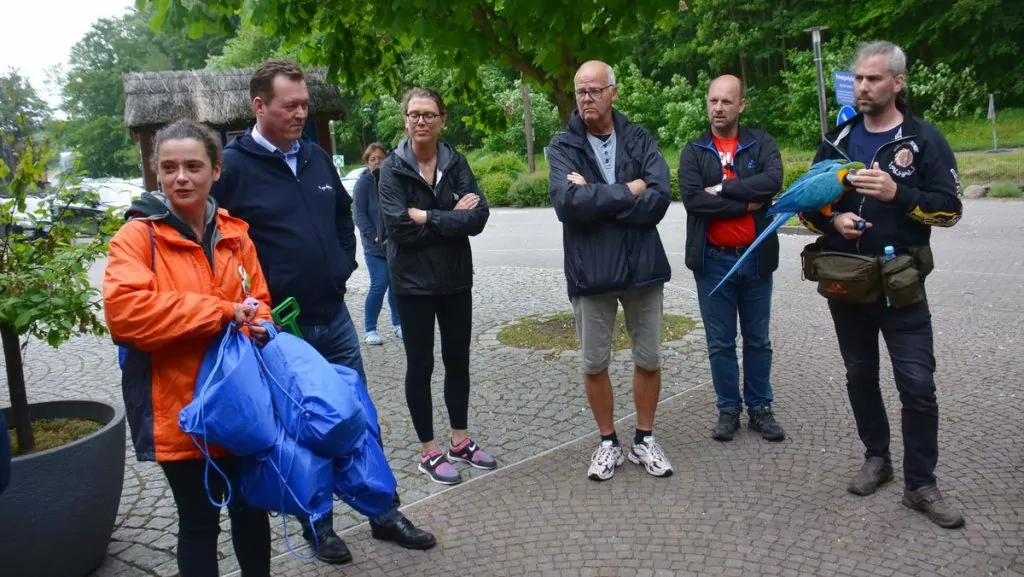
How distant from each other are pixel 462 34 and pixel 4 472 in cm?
554

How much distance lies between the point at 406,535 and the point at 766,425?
2.27 meters

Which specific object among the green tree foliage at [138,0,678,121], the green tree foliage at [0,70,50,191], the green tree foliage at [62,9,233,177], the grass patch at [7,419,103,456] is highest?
the green tree foliage at [62,9,233,177]

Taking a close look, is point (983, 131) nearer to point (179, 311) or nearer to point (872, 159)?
point (872, 159)

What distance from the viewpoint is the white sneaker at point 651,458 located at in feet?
14.5

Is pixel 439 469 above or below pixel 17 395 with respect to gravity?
below

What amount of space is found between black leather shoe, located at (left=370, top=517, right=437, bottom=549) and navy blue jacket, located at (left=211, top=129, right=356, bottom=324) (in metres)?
0.99

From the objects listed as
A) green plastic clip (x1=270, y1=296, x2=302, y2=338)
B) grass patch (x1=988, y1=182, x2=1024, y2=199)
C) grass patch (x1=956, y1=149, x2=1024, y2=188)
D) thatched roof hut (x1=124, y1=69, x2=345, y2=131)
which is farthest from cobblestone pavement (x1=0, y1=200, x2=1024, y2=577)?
grass patch (x1=956, y1=149, x2=1024, y2=188)

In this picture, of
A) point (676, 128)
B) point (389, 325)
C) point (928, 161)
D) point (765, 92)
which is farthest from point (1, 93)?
point (765, 92)

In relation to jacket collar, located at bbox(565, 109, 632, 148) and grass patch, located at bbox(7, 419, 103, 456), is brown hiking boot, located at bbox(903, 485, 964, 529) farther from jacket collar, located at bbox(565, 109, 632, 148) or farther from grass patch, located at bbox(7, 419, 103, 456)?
grass patch, located at bbox(7, 419, 103, 456)

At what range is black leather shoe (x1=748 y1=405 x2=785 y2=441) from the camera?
4.82m

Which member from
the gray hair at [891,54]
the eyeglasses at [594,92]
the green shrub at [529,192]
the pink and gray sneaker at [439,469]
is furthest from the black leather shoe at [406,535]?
the green shrub at [529,192]

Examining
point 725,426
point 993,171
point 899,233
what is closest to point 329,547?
point 725,426

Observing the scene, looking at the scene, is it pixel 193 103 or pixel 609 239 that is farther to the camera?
pixel 193 103

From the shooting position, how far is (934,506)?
12.2 feet
